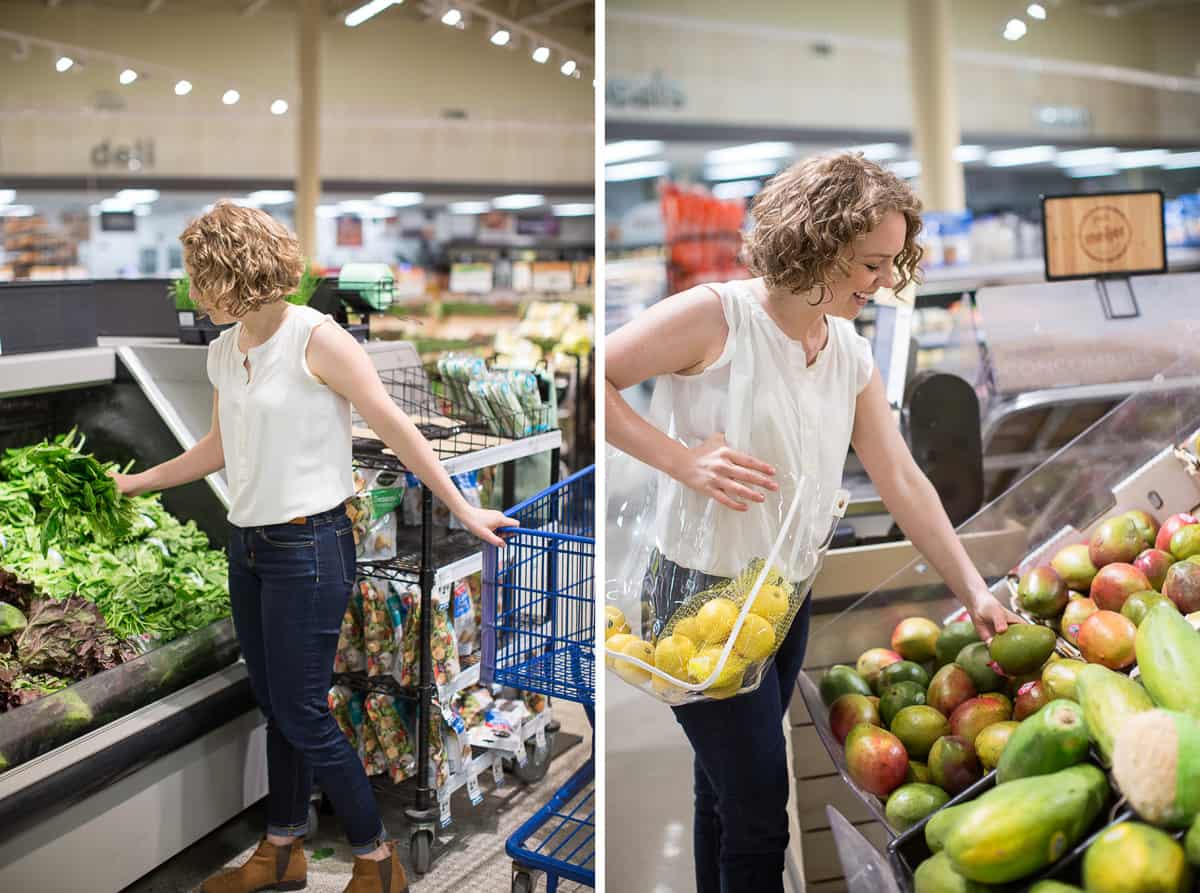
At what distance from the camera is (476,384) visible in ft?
7.66

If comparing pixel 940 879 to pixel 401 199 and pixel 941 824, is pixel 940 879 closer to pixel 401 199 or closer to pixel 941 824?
pixel 941 824

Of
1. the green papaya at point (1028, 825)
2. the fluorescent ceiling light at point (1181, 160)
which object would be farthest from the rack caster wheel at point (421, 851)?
the fluorescent ceiling light at point (1181, 160)

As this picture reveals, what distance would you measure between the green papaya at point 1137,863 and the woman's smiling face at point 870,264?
2.41 feet

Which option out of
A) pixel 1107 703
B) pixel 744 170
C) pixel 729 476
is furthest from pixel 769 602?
pixel 744 170

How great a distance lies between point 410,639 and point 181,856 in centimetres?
67

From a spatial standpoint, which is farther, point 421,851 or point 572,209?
point 572,209

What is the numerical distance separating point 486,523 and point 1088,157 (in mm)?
11811

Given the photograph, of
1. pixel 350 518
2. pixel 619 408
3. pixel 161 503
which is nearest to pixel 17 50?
pixel 161 503

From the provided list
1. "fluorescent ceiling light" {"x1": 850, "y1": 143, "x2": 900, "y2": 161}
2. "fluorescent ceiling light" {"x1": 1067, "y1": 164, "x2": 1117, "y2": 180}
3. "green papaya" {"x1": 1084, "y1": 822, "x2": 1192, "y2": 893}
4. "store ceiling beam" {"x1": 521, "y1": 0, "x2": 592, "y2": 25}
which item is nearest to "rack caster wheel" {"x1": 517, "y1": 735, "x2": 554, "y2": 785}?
"green papaya" {"x1": 1084, "y1": 822, "x2": 1192, "y2": 893}

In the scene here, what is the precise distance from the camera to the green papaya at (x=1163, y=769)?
1.00 m

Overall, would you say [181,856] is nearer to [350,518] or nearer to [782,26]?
[350,518]

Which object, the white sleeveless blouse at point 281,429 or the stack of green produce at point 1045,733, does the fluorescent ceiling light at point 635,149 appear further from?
the stack of green produce at point 1045,733

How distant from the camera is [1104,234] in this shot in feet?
8.24

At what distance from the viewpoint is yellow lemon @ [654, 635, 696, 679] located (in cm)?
144
